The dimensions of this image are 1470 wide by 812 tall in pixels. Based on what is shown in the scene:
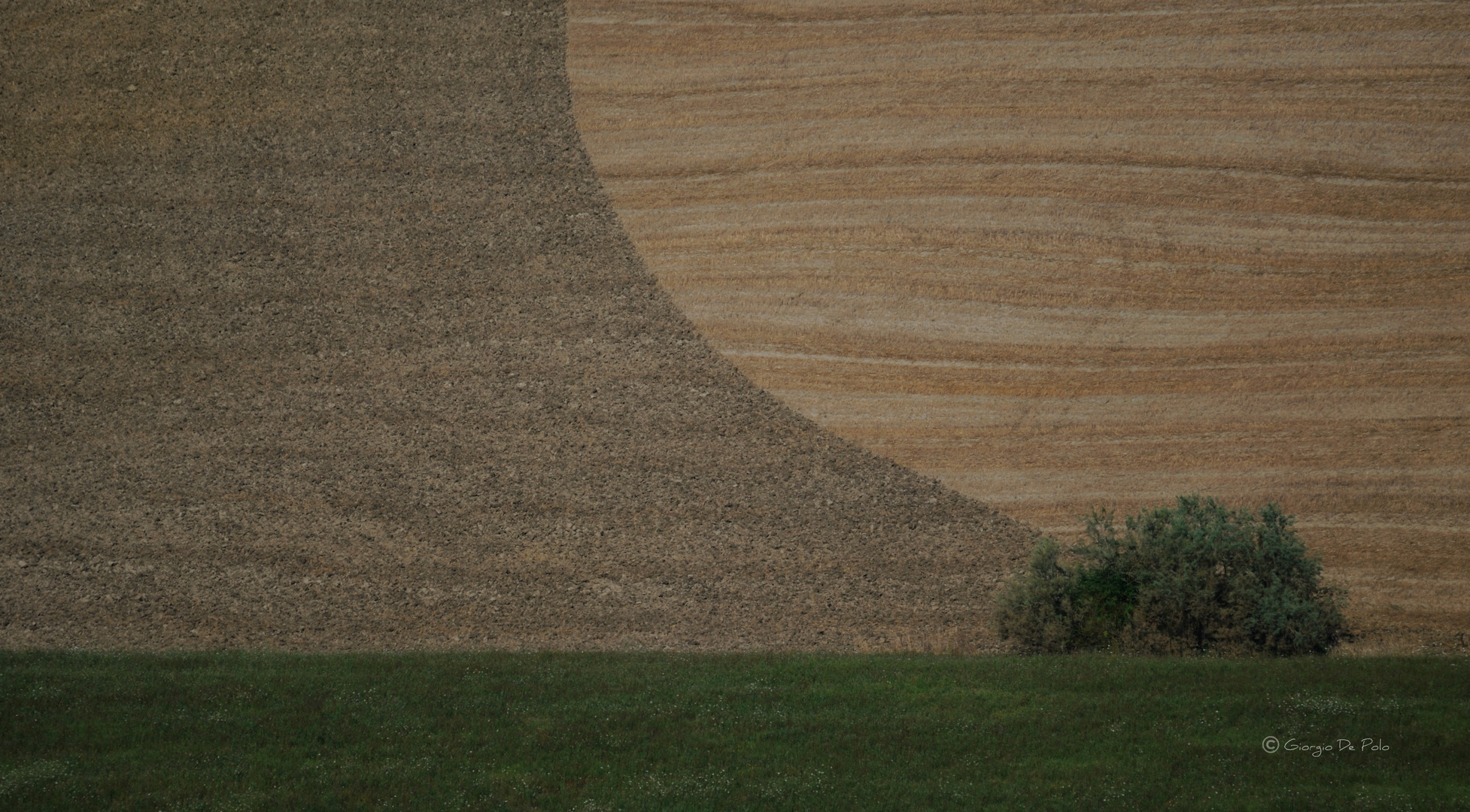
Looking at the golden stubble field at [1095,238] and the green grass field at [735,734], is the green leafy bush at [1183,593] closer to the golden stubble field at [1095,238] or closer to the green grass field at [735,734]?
the green grass field at [735,734]

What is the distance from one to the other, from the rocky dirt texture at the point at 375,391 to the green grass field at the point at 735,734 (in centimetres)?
249

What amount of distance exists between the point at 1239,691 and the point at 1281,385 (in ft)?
23.1

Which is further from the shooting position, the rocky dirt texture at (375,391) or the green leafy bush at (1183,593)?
the rocky dirt texture at (375,391)

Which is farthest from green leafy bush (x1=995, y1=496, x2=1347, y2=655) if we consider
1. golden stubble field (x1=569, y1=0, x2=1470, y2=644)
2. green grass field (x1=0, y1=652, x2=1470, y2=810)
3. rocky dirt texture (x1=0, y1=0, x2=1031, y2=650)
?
golden stubble field (x1=569, y1=0, x2=1470, y2=644)

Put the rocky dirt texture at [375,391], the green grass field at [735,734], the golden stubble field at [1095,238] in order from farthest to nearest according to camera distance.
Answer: the golden stubble field at [1095,238] < the rocky dirt texture at [375,391] < the green grass field at [735,734]

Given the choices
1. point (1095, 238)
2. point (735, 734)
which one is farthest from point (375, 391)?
point (1095, 238)

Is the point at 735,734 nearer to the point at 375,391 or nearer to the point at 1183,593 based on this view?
the point at 1183,593

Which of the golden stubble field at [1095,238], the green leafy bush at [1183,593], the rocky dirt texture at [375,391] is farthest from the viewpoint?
the golden stubble field at [1095,238]

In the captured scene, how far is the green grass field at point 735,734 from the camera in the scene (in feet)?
25.6

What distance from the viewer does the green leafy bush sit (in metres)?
11.5

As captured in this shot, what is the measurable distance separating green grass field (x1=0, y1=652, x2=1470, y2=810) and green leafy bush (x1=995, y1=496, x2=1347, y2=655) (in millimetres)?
1000

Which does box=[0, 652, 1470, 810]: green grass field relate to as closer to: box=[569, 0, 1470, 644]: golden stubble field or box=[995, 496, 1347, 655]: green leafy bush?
box=[995, 496, 1347, 655]: green leafy bush

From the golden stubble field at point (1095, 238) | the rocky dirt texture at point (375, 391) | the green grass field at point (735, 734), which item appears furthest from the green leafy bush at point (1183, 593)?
the golden stubble field at point (1095, 238)

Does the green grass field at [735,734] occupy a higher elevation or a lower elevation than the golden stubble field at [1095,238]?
lower
